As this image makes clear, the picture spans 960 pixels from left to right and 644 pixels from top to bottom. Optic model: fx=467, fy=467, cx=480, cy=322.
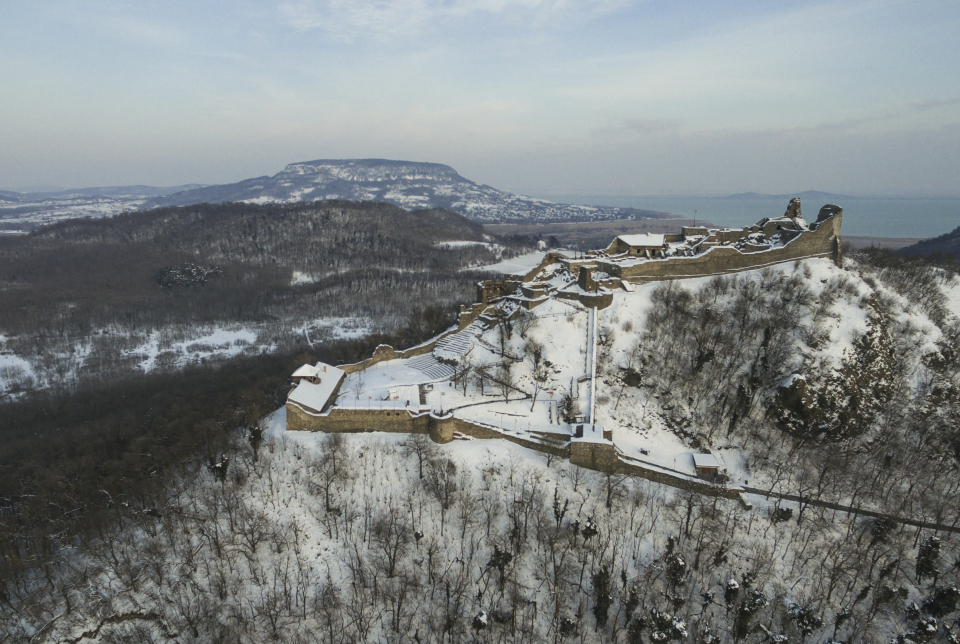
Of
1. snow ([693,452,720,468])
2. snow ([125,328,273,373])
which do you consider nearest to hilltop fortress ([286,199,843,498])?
snow ([693,452,720,468])

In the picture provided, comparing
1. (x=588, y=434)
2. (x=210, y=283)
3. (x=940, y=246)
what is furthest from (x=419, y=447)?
(x=940, y=246)

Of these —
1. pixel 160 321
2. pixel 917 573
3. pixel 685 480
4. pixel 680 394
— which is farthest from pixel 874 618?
pixel 160 321

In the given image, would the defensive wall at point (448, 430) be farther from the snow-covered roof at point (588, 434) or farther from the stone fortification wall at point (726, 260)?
the stone fortification wall at point (726, 260)

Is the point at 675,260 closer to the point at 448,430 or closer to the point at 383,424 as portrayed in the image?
the point at 448,430

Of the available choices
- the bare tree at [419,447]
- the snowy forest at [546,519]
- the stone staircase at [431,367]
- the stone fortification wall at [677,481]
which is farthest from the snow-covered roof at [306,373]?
the stone fortification wall at [677,481]

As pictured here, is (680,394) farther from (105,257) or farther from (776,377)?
(105,257)

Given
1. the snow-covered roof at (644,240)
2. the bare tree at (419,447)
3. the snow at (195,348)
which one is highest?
the snow-covered roof at (644,240)
